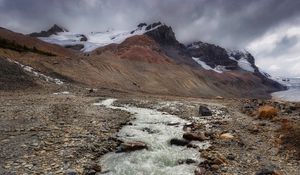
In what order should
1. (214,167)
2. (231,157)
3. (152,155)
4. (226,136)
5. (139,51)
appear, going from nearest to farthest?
(214,167) < (231,157) < (152,155) < (226,136) < (139,51)

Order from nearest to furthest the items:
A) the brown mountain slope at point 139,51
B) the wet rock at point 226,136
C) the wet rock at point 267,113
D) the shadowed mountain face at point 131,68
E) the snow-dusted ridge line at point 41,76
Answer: the wet rock at point 226,136, the wet rock at point 267,113, the snow-dusted ridge line at point 41,76, the shadowed mountain face at point 131,68, the brown mountain slope at point 139,51

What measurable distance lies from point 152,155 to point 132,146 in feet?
4.27

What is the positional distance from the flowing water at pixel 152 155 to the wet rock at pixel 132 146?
1.09 feet

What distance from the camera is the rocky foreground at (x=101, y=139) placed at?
48.4ft

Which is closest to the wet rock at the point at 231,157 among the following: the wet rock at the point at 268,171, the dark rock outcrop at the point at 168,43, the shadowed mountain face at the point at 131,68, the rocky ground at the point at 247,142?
the rocky ground at the point at 247,142

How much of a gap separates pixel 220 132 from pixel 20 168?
12204 millimetres

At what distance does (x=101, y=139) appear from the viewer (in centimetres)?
1848

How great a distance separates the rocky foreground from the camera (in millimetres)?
14766

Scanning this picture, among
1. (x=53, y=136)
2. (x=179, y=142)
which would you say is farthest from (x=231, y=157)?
(x=53, y=136)

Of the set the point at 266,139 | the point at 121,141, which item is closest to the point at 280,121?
the point at 266,139

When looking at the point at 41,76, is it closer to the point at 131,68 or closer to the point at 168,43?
the point at 131,68

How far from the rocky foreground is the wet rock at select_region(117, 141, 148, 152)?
1.36 ft

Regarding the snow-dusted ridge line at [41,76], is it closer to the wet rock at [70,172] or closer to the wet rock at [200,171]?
the wet rock at [70,172]

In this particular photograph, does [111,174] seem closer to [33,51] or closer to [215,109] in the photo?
[215,109]
